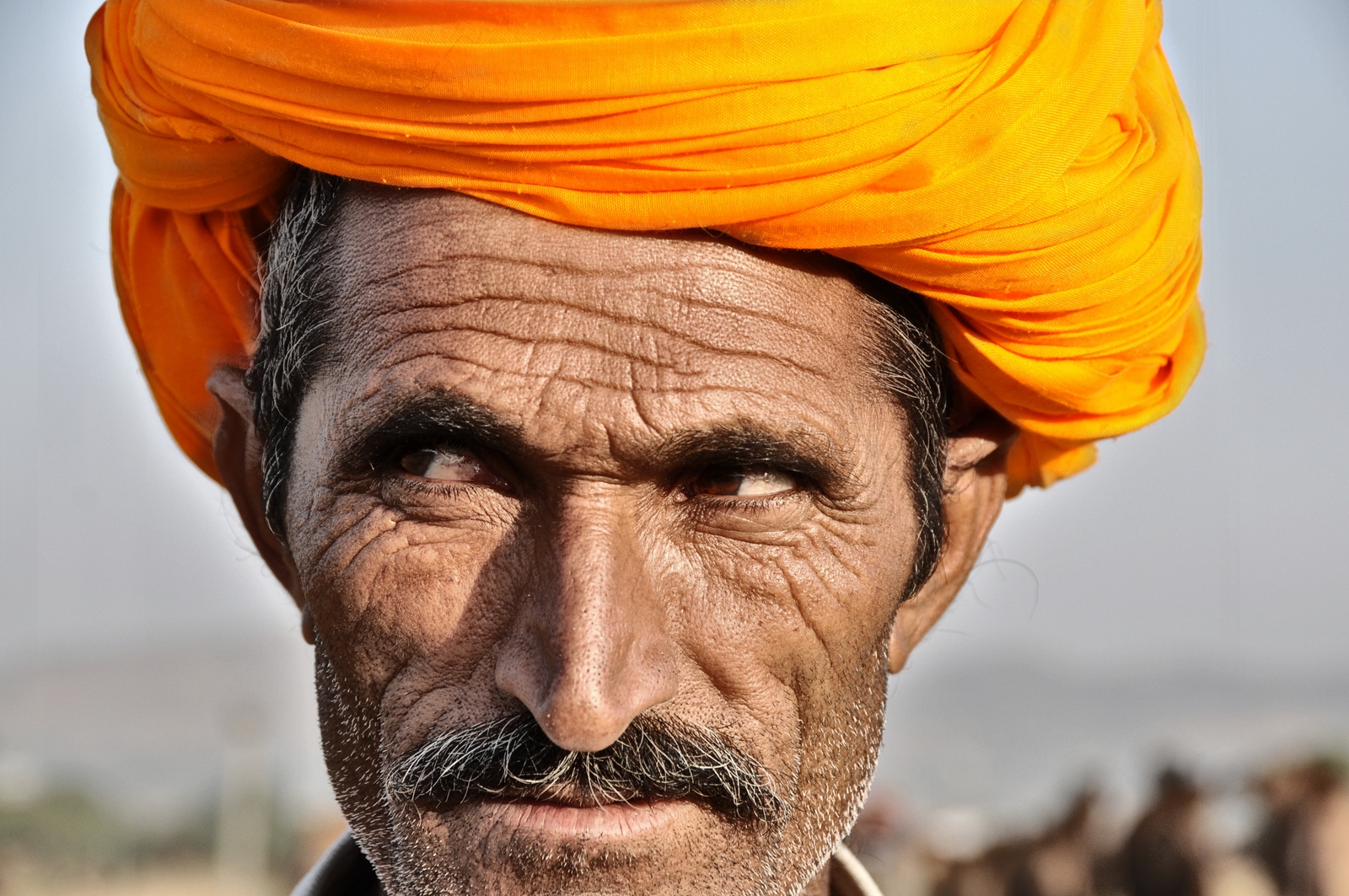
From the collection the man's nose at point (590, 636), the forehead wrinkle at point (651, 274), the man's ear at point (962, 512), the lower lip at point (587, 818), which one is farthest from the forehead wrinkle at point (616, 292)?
the lower lip at point (587, 818)

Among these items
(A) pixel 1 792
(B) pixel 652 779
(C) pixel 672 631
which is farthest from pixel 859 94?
(A) pixel 1 792

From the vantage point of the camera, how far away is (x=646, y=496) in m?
2.55

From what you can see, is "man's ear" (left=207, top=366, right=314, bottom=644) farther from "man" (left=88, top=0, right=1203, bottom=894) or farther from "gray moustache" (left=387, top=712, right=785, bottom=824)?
"gray moustache" (left=387, top=712, right=785, bottom=824)

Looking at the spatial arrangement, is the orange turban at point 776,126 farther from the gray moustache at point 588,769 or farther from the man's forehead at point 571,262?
the gray moustache at point 588,769

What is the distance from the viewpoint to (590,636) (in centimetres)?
234

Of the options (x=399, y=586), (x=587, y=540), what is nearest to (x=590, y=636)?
(x=587, y=540)

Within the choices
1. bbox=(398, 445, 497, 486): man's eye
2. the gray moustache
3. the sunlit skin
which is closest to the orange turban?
the sunlit skin

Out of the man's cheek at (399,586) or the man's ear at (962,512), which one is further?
the man's ear at (962,512)

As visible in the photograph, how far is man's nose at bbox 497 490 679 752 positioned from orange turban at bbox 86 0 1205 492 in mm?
545

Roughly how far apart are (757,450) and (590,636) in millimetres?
475

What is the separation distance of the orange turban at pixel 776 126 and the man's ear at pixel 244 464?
43cm

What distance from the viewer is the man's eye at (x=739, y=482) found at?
262cm

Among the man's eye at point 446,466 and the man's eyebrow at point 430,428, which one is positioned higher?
the man's eyebrow at point 430,428

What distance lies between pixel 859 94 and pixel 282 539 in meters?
1.46
